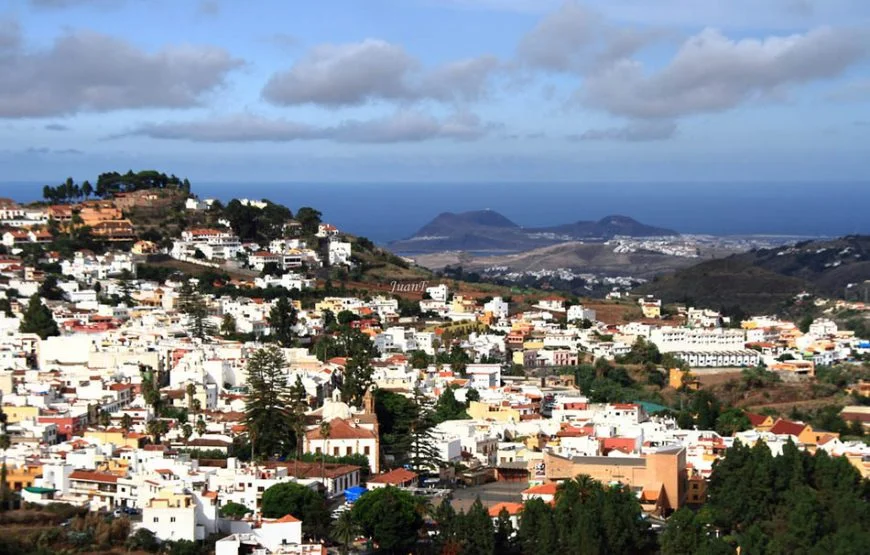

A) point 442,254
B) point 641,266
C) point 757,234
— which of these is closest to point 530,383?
point 641,266

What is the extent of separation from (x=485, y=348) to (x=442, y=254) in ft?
261

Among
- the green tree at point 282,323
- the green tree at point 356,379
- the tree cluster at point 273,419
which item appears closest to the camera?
the tree cluster at point 273,419

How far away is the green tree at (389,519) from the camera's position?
88.2 ft

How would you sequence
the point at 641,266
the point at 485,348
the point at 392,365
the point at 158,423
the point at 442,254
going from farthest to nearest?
the point at 442,254 < the point at 641,266 < the point at 485,348 < the point at 392,365 < the point at 158,423

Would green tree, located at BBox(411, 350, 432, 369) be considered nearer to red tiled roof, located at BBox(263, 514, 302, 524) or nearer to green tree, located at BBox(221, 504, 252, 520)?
green tree, located at BBox(221, 504, 252, 520)

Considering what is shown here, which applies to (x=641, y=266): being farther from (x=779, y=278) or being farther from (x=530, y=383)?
(x=530, y=383)

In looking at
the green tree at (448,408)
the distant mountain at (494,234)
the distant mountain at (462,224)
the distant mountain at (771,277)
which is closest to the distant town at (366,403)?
the green tree at (448,408)

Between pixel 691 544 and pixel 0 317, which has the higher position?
pixel 0 317

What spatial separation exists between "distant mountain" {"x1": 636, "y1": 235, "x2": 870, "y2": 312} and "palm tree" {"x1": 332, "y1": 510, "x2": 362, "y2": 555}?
151ft

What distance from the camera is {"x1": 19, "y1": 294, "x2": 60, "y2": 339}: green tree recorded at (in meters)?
44.3

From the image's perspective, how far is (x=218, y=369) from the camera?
39.3 meters

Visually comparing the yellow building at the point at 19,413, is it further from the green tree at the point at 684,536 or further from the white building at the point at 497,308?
the white building at the point at 497,308

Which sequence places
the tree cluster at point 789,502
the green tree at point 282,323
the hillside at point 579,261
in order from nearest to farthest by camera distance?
the tree cluster at point 789,502, the green tree at point 282,323, the hillside at point 579,261

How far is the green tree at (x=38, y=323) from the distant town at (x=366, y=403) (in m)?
0.10
